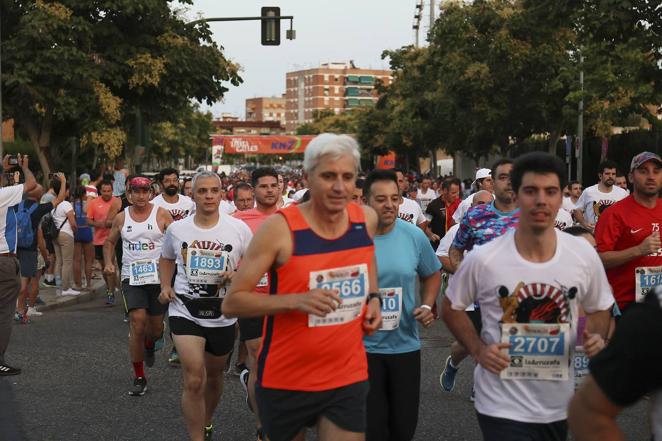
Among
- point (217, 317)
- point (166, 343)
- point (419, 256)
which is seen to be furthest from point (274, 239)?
point (166, 343)

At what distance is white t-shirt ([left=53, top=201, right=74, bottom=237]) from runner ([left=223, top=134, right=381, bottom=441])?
13049 mm

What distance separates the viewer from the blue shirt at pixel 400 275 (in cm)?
579

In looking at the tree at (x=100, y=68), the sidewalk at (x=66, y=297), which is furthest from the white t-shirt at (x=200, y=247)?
the tree at (x=100, y=68)

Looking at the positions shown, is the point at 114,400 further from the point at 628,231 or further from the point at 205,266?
the point at 628,231

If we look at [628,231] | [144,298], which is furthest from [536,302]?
[144,298]

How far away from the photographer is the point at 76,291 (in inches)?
683

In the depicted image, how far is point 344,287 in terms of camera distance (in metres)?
4.44

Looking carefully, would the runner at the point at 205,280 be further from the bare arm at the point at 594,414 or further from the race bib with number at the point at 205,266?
the bare arm at the point at 594,414

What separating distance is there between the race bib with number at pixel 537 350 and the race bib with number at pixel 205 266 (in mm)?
3161

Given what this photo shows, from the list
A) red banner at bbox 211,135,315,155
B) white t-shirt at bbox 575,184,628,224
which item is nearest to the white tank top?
white t-shirt at bbox 575,184,628,224

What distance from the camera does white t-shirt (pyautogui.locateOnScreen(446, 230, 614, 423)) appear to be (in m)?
4.32

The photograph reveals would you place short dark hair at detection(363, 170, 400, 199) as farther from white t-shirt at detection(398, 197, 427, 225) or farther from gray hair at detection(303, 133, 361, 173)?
white t-shirt at detection(398, 197, 427, 225)

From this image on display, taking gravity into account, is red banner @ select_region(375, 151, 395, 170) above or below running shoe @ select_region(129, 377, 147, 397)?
below

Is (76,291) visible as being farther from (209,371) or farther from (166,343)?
(209,371)
